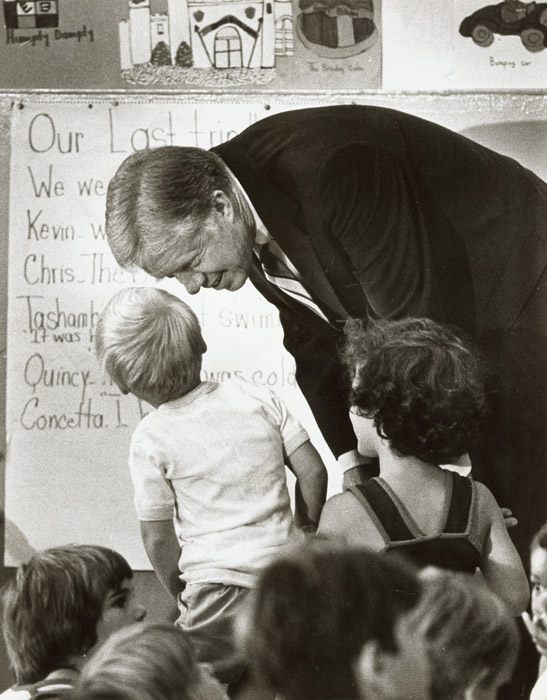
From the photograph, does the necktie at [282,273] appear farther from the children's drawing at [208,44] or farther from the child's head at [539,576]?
the child's head at [539,576]

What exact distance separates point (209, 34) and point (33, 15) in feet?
1.45

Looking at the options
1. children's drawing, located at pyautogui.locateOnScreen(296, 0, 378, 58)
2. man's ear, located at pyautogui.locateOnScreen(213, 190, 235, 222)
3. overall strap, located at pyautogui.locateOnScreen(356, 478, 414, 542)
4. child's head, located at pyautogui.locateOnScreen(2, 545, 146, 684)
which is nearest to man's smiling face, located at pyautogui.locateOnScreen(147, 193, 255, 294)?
man's ear, located at pyautogui.locateOnScreen(213, 190, 235, 222)

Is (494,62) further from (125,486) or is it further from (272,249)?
(125,486)

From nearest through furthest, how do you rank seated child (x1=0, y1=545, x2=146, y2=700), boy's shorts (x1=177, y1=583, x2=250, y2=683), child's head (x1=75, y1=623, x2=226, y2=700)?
child's head (x1=75, y1=623, x2=226, y2=700) → seated child (x1=0, y1=545, x2=146, y2=700) → boy's shorts (x1=177, y1=583, x2=250, y2=683)

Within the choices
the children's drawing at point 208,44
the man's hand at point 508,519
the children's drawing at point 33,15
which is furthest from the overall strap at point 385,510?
the children's drawing at point 33,15

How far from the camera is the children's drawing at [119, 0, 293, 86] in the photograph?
231 centimetres

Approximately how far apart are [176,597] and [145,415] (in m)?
0.43

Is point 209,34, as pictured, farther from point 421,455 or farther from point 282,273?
point 421,455

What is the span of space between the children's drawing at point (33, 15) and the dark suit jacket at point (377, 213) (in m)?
0.54

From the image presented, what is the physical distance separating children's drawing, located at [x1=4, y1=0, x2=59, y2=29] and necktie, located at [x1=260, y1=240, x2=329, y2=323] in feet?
2.52

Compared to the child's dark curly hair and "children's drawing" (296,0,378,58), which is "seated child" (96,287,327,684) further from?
"children's drawing" (296,0,378,58)

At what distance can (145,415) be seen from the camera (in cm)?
226

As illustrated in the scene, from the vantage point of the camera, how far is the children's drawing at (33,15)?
234cm

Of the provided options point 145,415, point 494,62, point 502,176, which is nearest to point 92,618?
point 145,415
